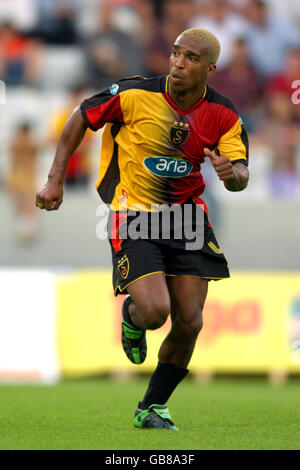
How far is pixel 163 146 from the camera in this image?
20.9 feet

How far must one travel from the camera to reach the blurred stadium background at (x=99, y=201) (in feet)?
40.4

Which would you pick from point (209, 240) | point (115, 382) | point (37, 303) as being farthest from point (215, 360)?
point (209, 240)

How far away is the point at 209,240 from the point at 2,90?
9259 mm

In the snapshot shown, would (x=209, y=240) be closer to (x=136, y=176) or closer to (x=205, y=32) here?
(x=136, y=176)

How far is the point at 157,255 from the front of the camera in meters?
6.28

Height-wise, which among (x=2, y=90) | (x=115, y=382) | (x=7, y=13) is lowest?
(x=115, y=382)

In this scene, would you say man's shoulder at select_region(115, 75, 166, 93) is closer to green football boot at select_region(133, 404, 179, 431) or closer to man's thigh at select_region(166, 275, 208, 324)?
man's thigh at select_region(166, 275, 208, 324)

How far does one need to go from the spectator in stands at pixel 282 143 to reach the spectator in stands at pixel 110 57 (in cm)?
224

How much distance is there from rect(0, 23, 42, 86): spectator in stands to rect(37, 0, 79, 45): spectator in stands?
0.57m

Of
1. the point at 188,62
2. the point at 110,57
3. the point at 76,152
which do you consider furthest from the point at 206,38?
the point at 110,57

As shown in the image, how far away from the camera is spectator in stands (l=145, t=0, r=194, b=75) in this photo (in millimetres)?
14656

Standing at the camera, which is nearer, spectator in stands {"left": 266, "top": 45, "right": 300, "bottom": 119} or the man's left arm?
the man's left arm

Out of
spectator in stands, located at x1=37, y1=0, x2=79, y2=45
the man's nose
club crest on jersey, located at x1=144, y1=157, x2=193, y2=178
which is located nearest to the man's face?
the man's nose

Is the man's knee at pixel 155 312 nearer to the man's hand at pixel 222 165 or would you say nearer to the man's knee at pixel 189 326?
the man's knee at pixel 189 326
